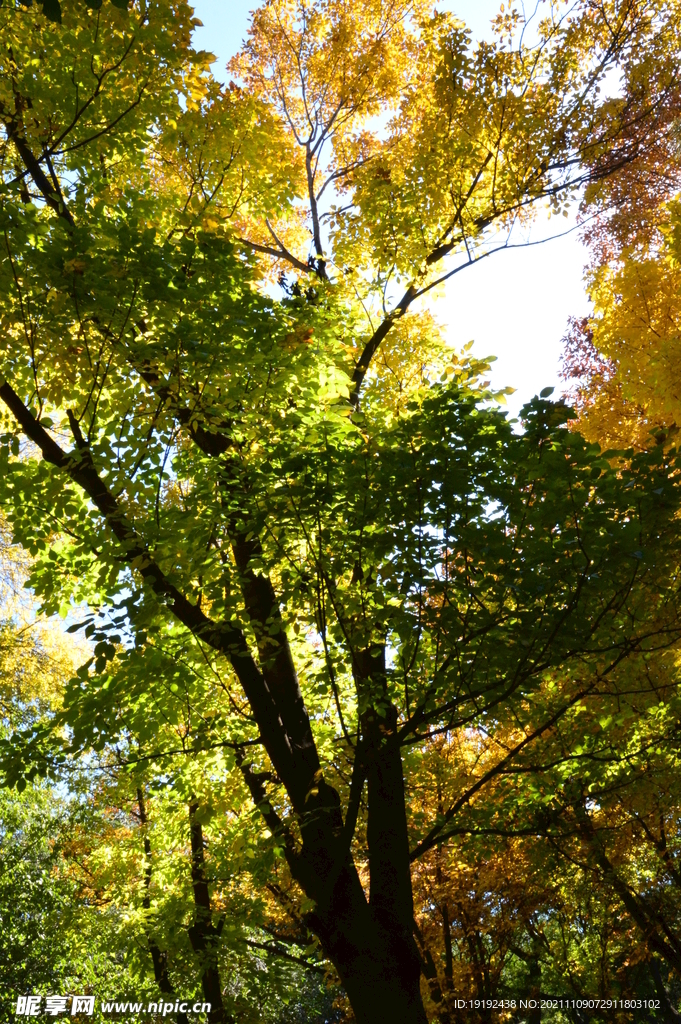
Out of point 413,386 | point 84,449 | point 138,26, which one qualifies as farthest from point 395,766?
point 138,26

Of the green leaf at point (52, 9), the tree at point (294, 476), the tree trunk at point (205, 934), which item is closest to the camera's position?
the green leaf at point (52, 9)

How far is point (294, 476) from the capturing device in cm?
410

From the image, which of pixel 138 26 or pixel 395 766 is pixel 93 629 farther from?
pixel 138 26

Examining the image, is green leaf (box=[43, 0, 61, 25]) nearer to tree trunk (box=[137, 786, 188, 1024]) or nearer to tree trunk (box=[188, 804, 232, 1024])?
tree trunk (box=[188, 804, 232, 1024])

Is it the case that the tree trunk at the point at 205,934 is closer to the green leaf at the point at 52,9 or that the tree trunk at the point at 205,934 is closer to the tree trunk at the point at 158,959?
the tree trunk at the point at 158,959

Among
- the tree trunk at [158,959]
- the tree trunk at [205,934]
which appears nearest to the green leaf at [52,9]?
the tree trunk at [205,934]

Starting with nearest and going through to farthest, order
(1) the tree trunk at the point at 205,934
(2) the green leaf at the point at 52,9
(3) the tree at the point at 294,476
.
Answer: (2) the green leaf at the point at 52,9 → (3) the tree at the point at 294,476 → (1) the tree trunk at the point at 205,934

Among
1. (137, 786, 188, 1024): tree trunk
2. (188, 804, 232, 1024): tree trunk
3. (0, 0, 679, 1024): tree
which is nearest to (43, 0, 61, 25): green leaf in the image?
(0, 0, 679, 1024): tree

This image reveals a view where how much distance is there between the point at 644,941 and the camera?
9.73 m

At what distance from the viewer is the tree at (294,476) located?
158 inches

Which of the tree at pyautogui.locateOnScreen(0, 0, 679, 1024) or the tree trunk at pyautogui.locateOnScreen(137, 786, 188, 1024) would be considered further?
the tree trunk at pyautogui.locateOnScreen(137, 786, 188, 1024)

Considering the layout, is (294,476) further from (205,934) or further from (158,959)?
(158,959)

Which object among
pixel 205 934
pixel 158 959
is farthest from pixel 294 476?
pixel 158 959

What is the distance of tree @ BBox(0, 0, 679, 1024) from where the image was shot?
401cm
